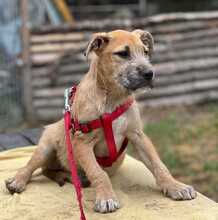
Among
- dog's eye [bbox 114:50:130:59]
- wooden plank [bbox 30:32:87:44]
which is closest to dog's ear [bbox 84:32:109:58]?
dog's eye [bbox 114:50:130:59]

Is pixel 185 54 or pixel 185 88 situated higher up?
pixel 185 54

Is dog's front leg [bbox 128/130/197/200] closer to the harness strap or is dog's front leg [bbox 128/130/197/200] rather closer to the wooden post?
the harness strap

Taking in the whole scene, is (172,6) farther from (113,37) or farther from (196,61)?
(113,37)

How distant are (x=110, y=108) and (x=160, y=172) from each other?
48 cm

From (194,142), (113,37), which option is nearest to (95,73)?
(113,37)

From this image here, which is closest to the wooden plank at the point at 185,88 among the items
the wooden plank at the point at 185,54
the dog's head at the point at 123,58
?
the wooden plank at the point at 185,54

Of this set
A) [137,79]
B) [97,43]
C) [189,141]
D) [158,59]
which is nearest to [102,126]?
[137,79]

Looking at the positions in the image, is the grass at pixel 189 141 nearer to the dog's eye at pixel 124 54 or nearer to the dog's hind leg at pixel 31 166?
the dog's hind leg at pixel 31 166

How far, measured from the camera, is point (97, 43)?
11.4 feet

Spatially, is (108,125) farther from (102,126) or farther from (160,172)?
(160,172)

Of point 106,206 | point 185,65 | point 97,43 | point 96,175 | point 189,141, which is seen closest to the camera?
point 106,206

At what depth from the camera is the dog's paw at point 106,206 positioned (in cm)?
323

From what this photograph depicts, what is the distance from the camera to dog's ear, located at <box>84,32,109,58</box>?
135 inches

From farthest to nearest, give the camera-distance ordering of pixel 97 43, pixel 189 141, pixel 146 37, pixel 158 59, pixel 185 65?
1. pixel 185 65
2. pixel 158 59
3. pixel 189 141
4. pixel 146 37
5. pixel 97 43
